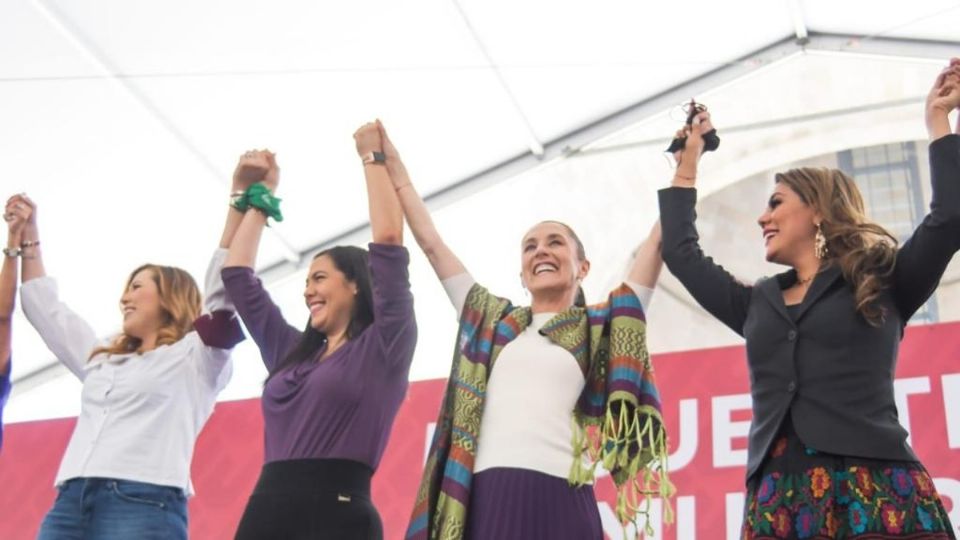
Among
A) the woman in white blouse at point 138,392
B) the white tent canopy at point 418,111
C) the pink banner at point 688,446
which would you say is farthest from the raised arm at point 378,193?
the white tent canopy at point 418,111

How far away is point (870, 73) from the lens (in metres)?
4.89

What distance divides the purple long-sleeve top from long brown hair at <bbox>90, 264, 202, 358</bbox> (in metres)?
0.55

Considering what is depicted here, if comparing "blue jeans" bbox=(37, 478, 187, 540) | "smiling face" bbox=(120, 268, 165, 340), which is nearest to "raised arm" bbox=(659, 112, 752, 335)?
"blue jeans" bbox=(37, 478, 187, 540)

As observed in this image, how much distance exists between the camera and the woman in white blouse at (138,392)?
2748 mm

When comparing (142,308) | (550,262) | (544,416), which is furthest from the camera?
(142,308)

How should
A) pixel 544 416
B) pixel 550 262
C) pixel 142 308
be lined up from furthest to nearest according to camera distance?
pixel 142 308
pixel 550 262
pixel 544 416

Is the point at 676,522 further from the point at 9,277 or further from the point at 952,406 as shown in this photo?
the point at 9,277

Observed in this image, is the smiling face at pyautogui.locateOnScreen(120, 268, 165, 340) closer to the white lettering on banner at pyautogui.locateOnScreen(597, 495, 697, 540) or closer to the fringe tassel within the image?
the fringe tassel

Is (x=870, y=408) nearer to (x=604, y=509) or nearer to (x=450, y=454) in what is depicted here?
(x=450, y=454)

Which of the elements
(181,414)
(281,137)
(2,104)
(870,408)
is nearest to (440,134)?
(281,137)

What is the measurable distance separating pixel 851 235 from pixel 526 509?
0.75 metres

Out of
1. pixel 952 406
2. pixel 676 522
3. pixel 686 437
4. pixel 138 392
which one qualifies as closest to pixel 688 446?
pixel 686 437

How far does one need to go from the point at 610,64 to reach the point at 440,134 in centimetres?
69

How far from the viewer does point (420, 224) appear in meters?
2.75
